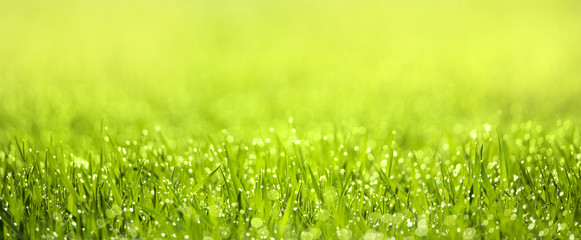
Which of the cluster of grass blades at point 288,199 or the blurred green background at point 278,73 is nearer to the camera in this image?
the cluster of grass blades at point 288,199

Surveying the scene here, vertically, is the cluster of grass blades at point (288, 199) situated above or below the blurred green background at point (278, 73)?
below

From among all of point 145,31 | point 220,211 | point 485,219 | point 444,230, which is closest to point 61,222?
point 220,211

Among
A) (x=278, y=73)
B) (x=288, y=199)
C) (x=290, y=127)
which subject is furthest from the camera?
(x=278, y=73)

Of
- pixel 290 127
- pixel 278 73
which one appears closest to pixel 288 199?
pixel 290 127

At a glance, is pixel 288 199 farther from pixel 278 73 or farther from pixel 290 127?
pixel 278 73

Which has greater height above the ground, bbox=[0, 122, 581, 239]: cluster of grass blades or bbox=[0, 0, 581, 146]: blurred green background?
bbox=[0, 0, 581, 146]: blurred green background

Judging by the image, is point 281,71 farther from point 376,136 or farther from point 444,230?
point 444,230

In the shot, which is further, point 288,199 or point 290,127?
point 290,127

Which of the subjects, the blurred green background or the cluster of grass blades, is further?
the blurred green background
